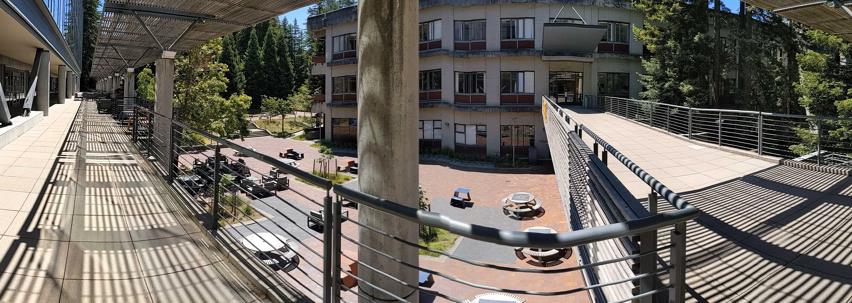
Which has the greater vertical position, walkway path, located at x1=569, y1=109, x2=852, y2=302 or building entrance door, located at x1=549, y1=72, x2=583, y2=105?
building entrance door, located at x1=549, y1=72, x2=583, y2=105

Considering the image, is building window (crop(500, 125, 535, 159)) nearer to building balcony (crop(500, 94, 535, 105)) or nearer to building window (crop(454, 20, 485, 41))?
building balcony (crop(500, 94, 535, 105))

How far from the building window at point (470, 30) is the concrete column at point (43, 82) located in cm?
2554

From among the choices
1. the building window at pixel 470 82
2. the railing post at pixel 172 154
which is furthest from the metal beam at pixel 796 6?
the building window at pixel 470 82

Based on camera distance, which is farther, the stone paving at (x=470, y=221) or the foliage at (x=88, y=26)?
the foliage at (x=88, y=26)

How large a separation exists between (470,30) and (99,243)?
34.2 metres

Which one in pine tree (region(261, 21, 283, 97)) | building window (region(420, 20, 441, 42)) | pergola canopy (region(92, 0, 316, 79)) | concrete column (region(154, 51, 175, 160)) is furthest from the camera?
pine tree (region(261, 21, 283, 97))

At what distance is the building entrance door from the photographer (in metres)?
36.3

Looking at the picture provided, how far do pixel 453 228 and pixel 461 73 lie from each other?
35.2 metres

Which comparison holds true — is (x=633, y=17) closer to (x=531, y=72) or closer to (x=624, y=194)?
(x=531, y=72)

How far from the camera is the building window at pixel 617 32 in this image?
37156 mm

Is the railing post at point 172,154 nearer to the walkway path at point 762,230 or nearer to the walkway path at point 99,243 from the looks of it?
the walkway path at point 99,243

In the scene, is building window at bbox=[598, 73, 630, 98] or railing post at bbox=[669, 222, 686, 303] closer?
railing post at bbox=[669, 222, 686, 303]

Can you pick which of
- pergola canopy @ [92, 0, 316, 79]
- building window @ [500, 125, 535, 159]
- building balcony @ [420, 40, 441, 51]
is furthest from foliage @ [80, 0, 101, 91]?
pergola canopy @ [92, 0, 316, 79]

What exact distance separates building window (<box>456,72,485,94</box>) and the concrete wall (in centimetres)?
37
